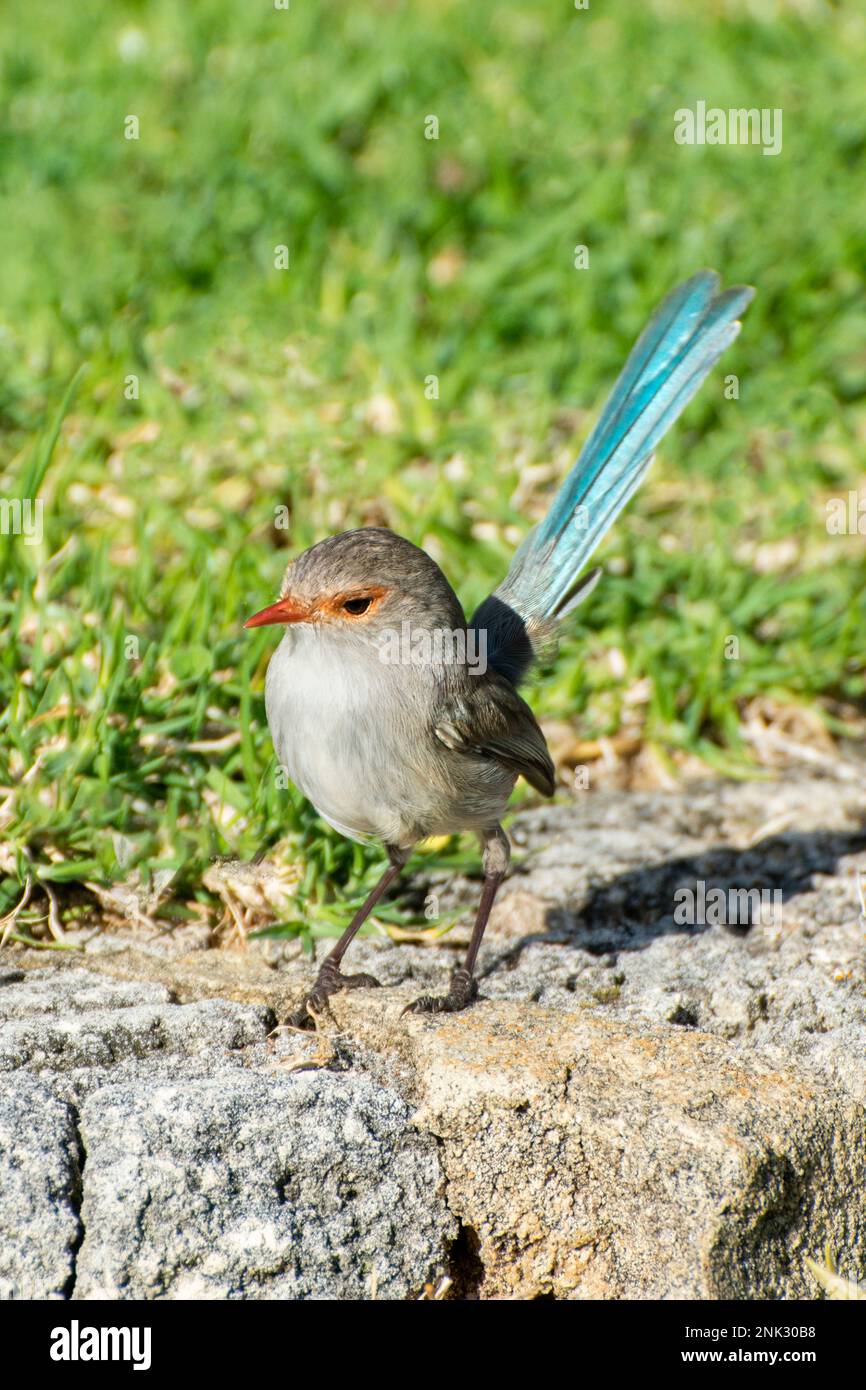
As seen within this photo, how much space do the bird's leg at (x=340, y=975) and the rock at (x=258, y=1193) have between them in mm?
355

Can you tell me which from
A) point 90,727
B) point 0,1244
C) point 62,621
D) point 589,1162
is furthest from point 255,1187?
point 62,621

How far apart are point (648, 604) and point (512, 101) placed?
3690 millimetres

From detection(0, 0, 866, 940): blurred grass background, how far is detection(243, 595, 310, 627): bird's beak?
903mm

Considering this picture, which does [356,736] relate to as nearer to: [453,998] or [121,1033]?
[453,998]

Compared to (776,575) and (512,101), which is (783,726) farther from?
(512,101)

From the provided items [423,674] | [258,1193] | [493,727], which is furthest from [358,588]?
[258,1193]

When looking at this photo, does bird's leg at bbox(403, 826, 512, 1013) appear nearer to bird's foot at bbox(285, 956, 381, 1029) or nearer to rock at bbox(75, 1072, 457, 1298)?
bird's foot at bbox(285, 956, 381, 1029)

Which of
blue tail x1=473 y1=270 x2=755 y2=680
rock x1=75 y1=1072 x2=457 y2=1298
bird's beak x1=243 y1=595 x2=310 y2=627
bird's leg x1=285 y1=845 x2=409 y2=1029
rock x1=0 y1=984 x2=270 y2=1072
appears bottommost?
rock x1=75 y1=1072 x2=457 y2=1298

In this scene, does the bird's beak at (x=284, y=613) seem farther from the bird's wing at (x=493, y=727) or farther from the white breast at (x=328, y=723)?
the bird's wing at (x=493, y=727)

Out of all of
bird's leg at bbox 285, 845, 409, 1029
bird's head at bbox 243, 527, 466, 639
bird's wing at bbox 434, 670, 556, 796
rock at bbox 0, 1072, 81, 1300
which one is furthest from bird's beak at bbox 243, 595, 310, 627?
rock at bbox 0, 1072, 81, 1300

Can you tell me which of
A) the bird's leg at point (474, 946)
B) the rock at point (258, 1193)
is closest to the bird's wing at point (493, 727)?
the bird's leg at point (474, 946)

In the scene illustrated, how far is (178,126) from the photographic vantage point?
812cm

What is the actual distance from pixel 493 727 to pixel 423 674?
315mm

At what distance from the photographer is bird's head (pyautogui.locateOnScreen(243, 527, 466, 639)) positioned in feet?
13.1
